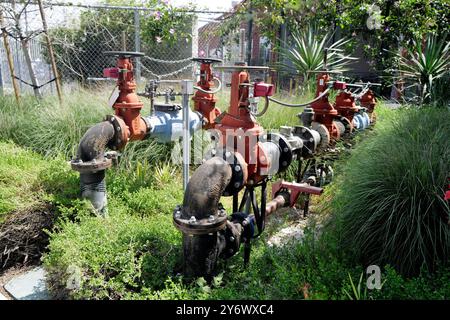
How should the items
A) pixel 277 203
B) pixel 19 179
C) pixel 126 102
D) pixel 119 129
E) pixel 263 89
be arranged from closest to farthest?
pixel 263 89 < pixel 277 203 < pixel 119 129 < pixel 126 102 < pixel 19 179

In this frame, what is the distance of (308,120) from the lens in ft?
11.6

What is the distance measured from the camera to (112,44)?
8.75m

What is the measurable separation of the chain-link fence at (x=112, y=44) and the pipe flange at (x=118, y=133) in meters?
3.44

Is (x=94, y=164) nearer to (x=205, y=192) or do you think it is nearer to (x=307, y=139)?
(x=205, y=192)

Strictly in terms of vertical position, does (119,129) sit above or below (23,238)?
above

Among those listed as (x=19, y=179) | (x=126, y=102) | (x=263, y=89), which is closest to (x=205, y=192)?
(x=263, y=89)

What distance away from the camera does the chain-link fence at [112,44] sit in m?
6.86

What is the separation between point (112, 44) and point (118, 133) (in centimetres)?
636

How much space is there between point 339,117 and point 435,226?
1940mm

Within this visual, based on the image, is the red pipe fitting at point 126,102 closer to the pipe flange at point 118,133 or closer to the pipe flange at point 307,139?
the pipe flange at point 118,133

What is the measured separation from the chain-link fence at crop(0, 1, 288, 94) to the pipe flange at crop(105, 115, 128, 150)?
3442 mm

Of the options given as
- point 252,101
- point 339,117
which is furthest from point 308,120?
point 252,101

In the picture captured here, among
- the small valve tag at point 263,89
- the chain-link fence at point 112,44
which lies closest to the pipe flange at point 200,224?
the small valve tag at point 263,89
